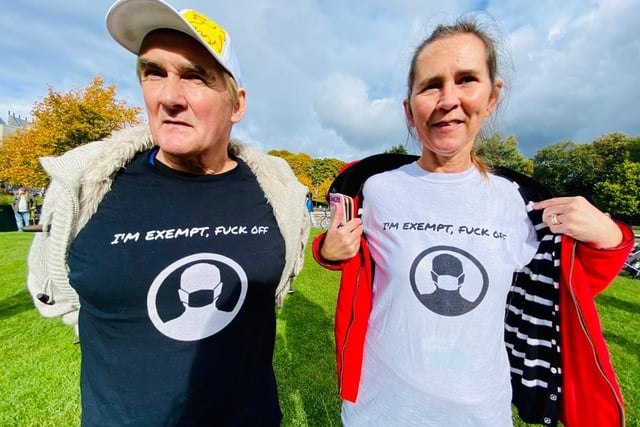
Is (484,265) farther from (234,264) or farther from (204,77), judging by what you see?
(204,77)

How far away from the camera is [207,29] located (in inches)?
53.7

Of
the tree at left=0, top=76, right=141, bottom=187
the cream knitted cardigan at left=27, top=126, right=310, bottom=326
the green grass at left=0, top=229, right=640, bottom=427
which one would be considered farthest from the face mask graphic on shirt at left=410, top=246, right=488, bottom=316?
the tree at left=0, top=76, right=141, bottom=187

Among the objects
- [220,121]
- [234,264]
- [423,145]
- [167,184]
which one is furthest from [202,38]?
[423,145]

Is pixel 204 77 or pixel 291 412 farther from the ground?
pixel 204 77

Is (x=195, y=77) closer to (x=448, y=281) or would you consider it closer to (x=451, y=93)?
(x=451, y=93)

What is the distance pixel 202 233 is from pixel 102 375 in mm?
719

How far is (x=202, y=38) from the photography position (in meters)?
1.30

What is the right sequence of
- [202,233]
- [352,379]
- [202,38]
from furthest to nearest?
[352,379] < [202,233] < [202,38]

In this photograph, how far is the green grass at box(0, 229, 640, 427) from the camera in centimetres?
302

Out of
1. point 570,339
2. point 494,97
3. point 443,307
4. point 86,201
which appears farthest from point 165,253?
point 570,339

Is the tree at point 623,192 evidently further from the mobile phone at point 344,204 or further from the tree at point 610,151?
the mobile phone at point 344,204

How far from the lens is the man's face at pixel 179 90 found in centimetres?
135

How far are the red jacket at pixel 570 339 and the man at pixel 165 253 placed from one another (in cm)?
42

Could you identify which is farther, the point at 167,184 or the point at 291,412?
the point at 291,412
